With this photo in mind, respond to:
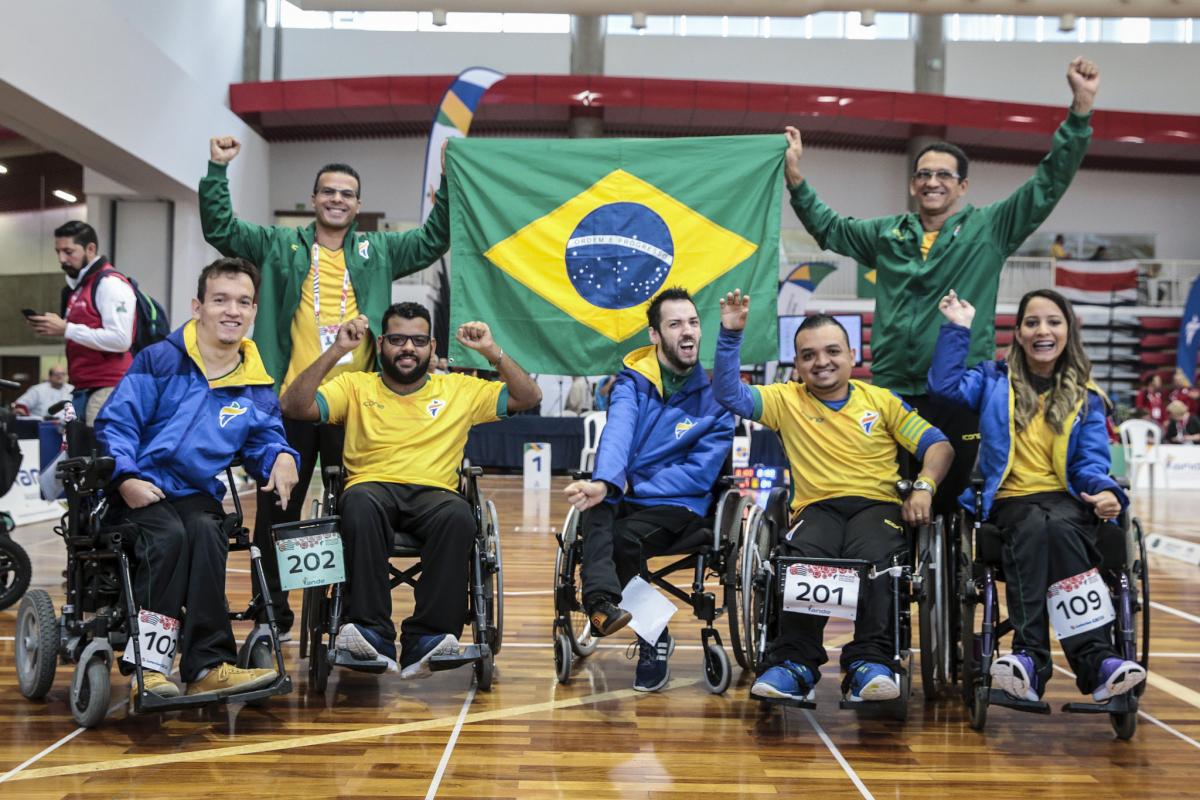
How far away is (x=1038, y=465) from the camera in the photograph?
109 inches

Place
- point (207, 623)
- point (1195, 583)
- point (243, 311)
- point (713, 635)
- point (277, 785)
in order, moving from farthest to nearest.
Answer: point (1195, 583) → point (713, 635) → point (243, 311) → point (207, 623) → point (277, 785)

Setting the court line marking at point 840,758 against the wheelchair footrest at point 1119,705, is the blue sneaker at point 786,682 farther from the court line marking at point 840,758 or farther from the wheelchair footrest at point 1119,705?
the wheelchair footrest at point 1119,705

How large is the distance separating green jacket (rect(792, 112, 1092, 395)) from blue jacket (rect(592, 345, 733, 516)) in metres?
0.50

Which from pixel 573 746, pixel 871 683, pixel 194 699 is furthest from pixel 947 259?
pixel 194 699

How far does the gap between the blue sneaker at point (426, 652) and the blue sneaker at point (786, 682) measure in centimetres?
75

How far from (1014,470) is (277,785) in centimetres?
189

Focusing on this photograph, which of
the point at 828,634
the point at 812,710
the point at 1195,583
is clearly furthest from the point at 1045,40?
the point at 812,710

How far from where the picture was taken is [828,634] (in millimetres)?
3949

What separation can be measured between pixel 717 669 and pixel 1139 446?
10.1 meters

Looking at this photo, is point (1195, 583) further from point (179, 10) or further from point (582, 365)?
point (179, 10)

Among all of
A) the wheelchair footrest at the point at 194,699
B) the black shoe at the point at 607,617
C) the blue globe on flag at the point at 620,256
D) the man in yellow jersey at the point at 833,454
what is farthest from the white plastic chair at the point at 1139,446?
the wheelchair footrest at the point at 194,699

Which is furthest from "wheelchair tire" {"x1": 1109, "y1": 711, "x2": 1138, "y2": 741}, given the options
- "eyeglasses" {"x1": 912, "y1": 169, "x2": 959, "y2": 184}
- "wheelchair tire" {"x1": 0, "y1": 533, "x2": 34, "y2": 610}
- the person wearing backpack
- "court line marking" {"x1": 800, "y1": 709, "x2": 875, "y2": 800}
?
"wheelchair tire" {"x1": 0, "y1": 533, "x2": 34, "y2": 610}

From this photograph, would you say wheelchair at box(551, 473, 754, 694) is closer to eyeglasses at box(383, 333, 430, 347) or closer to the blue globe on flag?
eyeglasses at box(383, 333, 430, 347)

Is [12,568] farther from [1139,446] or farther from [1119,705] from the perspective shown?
[1139,446]
